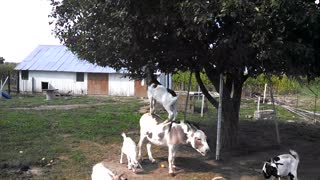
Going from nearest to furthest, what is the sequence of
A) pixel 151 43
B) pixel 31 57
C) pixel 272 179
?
pixel 272 179, pixel 151 43, pixel 31 57

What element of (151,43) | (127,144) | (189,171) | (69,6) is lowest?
(189,171)

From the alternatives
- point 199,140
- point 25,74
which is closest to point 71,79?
point 25,74

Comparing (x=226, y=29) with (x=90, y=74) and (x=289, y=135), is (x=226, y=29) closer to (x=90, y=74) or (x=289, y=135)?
(x=289, y=135)

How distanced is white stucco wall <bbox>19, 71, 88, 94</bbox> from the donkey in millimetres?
33847

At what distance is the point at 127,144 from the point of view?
9859mm

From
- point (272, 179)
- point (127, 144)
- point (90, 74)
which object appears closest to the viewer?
point (272, 179)

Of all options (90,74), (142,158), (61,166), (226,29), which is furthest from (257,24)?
(90,74)

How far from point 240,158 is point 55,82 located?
34.9m

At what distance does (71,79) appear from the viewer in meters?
44.2

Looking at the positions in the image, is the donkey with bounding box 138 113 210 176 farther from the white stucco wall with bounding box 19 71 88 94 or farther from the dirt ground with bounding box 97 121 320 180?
the white stucco wall with bounding box 19 71 88 94

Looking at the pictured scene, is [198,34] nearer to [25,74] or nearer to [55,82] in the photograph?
[55,82]

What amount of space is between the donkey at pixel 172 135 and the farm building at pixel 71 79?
31159mm

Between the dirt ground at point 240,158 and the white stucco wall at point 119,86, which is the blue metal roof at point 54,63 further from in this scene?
the dirt ground at point 240,158

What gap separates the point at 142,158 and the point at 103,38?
3.12 m
